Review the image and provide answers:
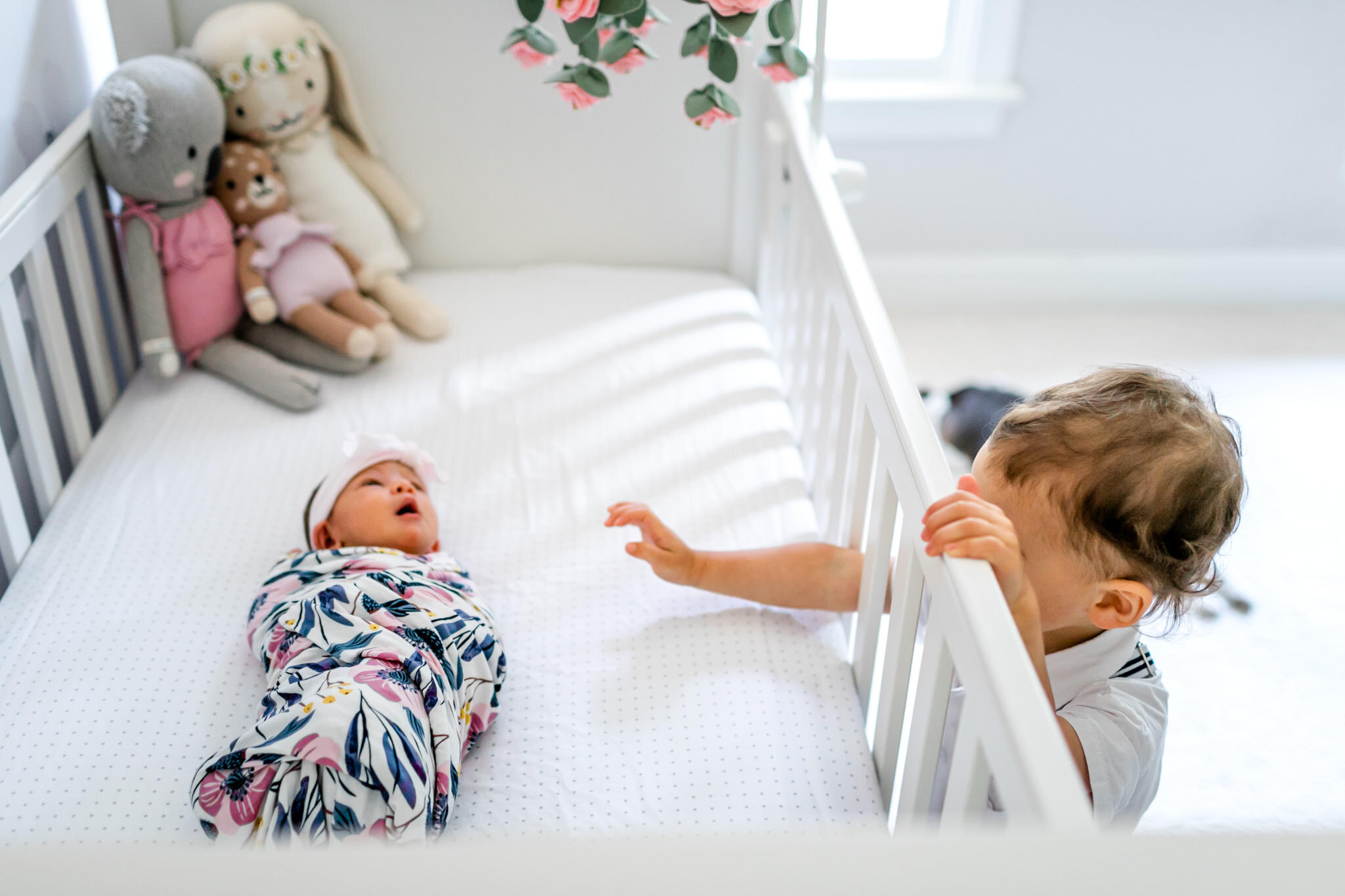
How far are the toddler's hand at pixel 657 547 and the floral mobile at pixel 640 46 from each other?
455 millimetres

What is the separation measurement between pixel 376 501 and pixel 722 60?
61 cm

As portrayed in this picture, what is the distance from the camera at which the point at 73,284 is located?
1.42 metres

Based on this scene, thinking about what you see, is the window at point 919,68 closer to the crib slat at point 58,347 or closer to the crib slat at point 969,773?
the crib slat at point 58,347

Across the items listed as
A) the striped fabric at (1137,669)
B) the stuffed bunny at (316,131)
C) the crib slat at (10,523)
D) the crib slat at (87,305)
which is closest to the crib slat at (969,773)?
the striped fabric at (1137,669)

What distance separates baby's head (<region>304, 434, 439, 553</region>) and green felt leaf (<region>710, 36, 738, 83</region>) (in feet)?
1.78

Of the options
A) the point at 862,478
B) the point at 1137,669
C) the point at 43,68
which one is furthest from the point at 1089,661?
the point at 43,68

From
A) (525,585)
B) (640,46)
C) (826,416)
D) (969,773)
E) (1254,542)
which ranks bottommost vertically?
(1254,542)

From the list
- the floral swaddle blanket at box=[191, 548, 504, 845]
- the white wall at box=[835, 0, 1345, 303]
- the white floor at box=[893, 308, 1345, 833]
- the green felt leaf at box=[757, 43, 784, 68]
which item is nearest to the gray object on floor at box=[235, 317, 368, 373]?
the floral swaddle blanket at box=[191, 548, 504, 845]

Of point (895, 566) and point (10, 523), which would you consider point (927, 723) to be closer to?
point (895, 566)

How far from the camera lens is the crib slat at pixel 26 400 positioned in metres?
1.23

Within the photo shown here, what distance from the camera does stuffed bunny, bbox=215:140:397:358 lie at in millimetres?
1546

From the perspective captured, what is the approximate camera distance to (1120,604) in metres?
0.85

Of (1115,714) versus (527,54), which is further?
(527,54)

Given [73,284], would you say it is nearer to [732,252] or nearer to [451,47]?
[451,47]
